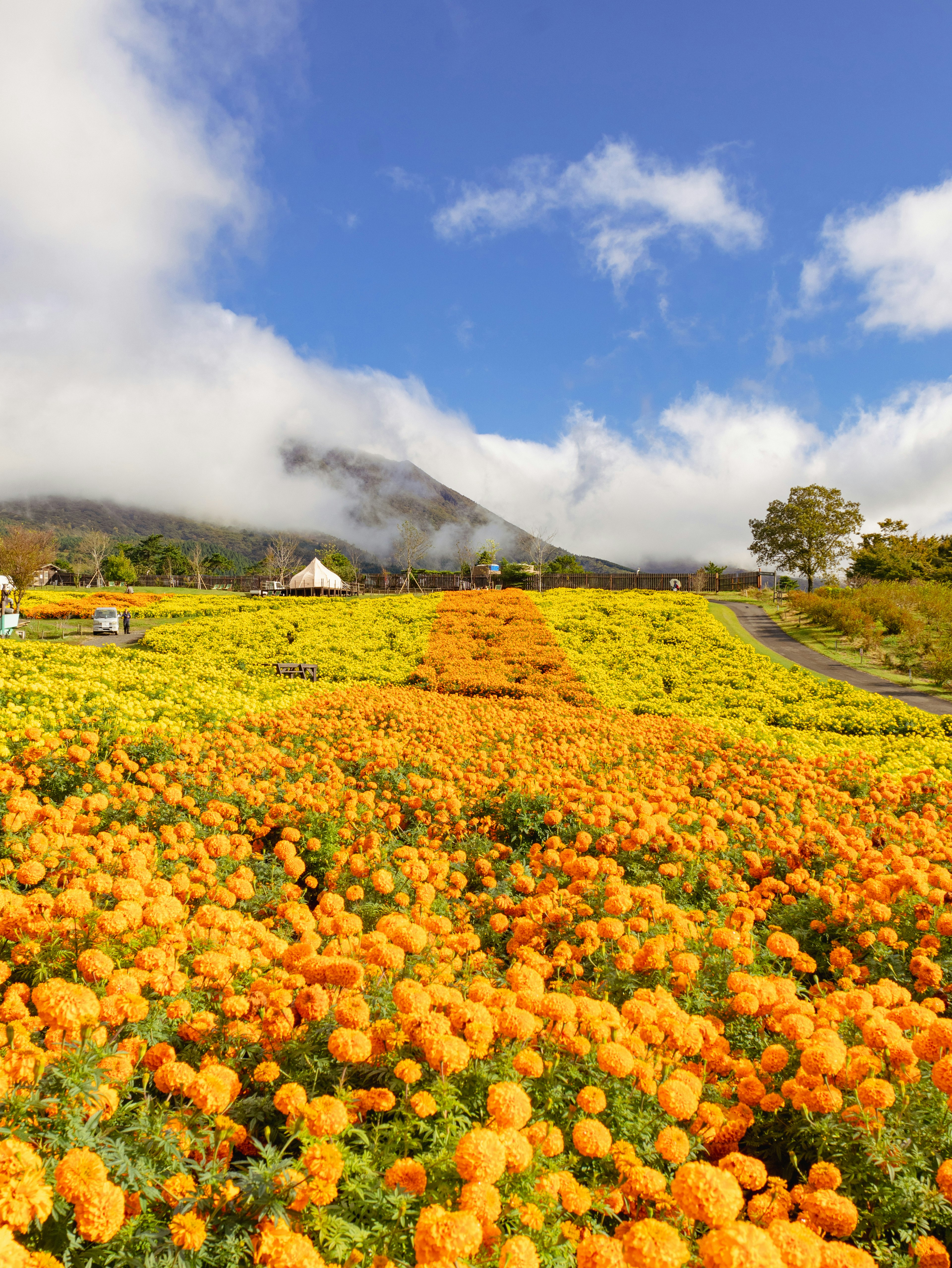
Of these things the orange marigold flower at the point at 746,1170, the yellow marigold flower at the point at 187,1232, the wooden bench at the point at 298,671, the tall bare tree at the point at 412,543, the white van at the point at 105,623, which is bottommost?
the orange marigold flower at the point at 746,1170

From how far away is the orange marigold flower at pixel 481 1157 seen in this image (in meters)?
1.71

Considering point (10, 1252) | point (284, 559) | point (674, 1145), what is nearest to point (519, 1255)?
point (674, 1145)

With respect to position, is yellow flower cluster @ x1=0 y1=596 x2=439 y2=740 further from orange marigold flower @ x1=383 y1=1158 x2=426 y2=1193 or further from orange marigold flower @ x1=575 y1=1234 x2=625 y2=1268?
orange marigold flower @ x1=575 y1=1234 x2=625 y2=1268

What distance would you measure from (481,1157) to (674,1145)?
70 centimetres

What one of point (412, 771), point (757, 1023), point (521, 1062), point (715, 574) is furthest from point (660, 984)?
point (715, 574)

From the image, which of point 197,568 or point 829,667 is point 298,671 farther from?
point 197,568

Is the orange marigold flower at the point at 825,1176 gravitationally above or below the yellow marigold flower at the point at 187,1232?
below

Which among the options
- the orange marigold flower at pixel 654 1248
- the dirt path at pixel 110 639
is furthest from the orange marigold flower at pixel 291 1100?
the dirt path at pixel 110 639

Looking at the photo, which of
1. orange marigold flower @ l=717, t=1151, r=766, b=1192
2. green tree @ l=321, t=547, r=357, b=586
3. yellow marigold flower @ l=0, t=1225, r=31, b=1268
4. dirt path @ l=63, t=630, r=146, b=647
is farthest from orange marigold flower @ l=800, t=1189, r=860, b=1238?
green tree @ l=321, t=547, r=357, b=586

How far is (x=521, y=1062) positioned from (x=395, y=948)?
2.29 ft

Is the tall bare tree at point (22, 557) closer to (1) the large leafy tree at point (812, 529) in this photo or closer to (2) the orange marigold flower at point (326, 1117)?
(2) the orange marigold flower at point (326, 1117)

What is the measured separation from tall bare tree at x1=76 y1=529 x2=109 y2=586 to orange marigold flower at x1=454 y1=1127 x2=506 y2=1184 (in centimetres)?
7551

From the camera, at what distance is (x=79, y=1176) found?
157cm

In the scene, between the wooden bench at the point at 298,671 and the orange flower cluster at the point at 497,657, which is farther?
the wooden bench at the point at 298,671
